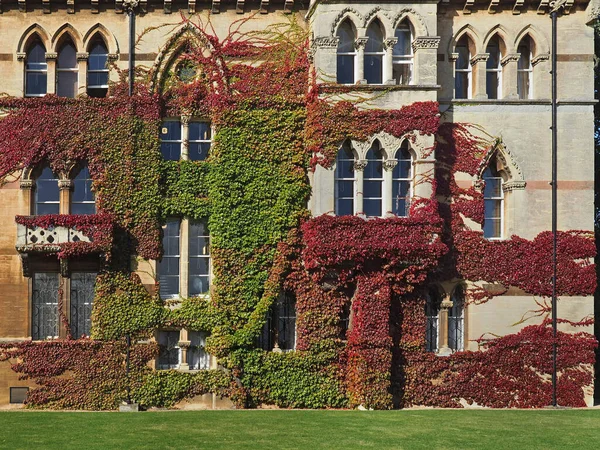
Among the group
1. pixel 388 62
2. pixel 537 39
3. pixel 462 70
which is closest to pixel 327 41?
pixel 388 62

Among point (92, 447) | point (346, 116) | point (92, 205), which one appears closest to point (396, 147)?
point (346, 116)

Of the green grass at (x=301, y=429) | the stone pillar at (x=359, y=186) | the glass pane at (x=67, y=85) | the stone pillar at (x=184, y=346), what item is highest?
the glass pane at (x=67, y=85)

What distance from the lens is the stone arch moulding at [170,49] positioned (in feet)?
81.9

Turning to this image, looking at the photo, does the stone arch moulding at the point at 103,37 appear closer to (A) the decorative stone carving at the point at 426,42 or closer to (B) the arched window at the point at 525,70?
(A) the decorative stone carving at the point at 426,42

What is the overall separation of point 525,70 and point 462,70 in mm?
1949

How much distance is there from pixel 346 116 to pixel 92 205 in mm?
8019

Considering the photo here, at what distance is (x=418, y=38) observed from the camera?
949 inches

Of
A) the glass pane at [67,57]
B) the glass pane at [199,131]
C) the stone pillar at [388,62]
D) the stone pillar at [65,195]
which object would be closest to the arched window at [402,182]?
the stone pillar at [388,62]

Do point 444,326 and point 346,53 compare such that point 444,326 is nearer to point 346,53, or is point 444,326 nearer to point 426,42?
point 426,42

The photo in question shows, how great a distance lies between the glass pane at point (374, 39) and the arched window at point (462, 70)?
2620mm

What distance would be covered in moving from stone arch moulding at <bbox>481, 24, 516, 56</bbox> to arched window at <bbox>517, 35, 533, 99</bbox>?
50 centimetres

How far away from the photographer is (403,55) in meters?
24.6

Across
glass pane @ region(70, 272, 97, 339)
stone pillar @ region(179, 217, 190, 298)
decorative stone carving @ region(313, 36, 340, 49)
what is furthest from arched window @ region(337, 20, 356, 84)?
glass pane @ region(70, 272, 97, 339)

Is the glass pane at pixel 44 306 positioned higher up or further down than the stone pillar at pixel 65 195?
further down
